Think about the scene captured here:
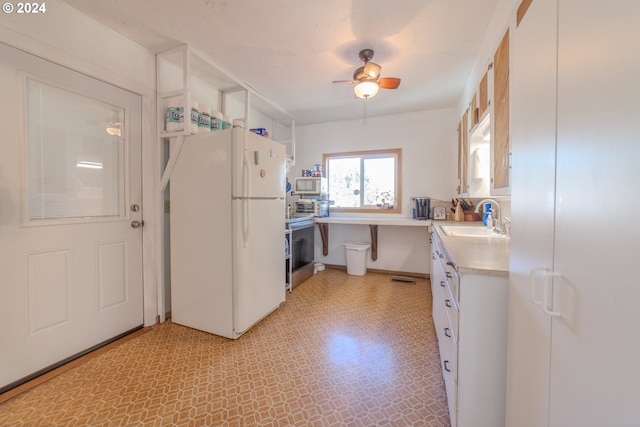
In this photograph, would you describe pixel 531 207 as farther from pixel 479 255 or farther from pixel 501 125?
pixel 501 125

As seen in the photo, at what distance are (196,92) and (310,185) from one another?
6.51 feet

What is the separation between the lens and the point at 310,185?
160 inches

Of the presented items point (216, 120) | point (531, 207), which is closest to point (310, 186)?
point (216, 120)

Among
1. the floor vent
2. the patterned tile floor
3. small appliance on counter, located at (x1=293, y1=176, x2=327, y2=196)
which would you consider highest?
small appliance on counter, located at (x1=293, y1=176, x2=327, y2=196)

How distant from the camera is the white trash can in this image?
12.8 feet

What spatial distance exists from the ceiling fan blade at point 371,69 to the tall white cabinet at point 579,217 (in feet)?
4.84

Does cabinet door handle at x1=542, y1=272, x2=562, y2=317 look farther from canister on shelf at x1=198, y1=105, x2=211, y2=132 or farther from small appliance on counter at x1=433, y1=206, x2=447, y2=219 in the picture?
small appliance on counter at x1=433, y1=206, x2=447, y2=219

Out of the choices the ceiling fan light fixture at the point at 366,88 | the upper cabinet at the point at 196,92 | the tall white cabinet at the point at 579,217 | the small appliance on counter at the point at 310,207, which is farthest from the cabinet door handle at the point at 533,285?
the small appliance on counter at the point at 310,207

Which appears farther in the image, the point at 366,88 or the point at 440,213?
the point at 440,213

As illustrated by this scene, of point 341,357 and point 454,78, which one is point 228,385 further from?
point 454,78

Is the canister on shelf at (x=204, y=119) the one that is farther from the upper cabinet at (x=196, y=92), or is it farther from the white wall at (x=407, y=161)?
the white wall at (x=407, y=161)

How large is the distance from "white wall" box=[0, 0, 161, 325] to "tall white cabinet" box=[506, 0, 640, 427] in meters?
2.66

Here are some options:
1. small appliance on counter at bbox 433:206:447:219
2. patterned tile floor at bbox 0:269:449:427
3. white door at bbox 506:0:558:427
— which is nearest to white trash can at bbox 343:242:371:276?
small appliance on counter at bbox 433:206:447:219

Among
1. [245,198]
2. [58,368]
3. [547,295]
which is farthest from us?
[245,198]
